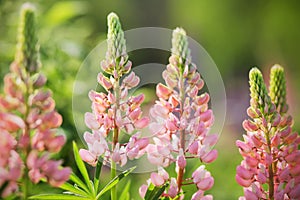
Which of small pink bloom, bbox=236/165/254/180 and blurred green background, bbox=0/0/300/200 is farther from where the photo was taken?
blurred green background, bbox=0/0/300/200

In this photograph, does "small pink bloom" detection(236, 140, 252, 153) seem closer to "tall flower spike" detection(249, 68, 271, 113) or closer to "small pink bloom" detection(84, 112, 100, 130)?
"tall flower spike" detection(249, 68, 271, 113)

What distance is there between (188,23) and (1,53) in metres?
5.48

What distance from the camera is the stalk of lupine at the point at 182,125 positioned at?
0.84 m

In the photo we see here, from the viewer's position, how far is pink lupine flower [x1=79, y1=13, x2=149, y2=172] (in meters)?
0.81

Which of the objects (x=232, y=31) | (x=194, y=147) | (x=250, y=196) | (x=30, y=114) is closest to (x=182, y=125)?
(x=194, y=147)

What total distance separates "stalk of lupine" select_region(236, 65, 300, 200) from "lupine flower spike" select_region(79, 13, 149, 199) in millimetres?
159

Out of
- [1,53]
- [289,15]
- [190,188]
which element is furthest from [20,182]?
[289,15]

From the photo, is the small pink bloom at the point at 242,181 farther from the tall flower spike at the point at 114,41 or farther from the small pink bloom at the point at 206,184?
the tall flower spike at the point at 114,41

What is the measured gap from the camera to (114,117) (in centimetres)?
81

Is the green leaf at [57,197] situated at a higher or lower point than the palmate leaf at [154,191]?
lower

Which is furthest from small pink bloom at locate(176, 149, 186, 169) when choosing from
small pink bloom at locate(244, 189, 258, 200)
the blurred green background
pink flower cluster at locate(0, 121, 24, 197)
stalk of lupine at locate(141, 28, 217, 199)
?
the blurred green background

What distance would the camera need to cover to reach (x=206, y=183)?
85cm

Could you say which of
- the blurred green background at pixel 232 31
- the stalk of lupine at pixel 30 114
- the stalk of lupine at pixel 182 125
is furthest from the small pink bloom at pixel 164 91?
the blurred green background at pixel 232 31

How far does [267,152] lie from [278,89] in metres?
0.10
